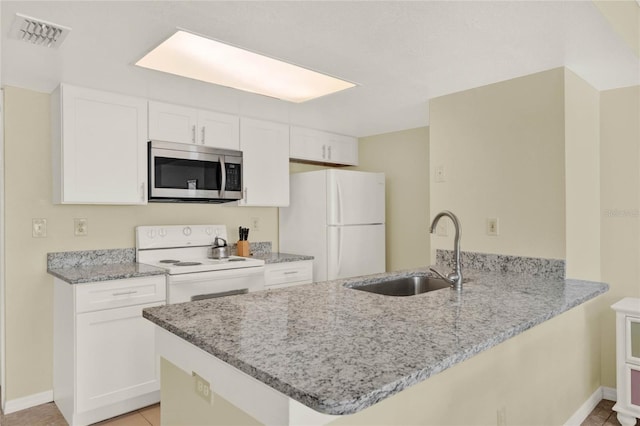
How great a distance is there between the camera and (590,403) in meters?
2.61

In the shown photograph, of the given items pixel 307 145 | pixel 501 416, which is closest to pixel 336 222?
pixel 307 145

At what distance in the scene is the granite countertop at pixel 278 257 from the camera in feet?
11.5

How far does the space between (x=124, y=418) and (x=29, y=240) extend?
4.42 ft

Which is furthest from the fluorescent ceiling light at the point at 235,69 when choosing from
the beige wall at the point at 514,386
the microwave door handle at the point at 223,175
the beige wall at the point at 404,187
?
the beige wall at the point at 514,386

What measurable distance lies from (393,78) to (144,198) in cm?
194

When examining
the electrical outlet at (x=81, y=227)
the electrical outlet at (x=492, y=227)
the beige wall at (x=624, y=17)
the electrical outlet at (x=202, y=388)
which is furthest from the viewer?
the electrical outlet at (x=81, y=227)

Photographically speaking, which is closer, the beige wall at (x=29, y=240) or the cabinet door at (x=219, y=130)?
the beige wall at (x=29, y=240)

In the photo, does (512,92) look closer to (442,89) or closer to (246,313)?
(442,89)

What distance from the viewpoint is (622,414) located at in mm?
2463

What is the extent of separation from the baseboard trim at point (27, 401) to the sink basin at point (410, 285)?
244 centimetres

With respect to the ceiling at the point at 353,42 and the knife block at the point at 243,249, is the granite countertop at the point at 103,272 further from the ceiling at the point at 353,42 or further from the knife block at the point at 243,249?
the ceiling at the point at 353,42

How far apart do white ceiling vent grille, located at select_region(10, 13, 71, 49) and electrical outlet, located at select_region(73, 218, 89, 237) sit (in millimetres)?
1372

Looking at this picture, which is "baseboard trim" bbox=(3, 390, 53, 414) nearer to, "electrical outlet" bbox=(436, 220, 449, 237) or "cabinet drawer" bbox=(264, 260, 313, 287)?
"cabinet drawer" bbox=(264, 260, 313, 287)

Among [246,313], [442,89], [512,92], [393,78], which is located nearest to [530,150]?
[512,92]
